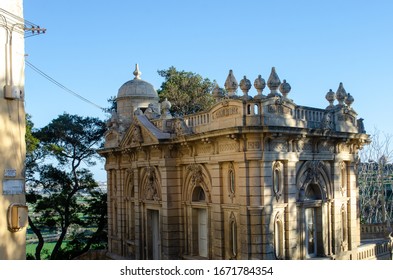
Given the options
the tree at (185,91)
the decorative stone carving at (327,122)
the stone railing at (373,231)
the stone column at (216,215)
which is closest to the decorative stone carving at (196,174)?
the stone column at (216,215)

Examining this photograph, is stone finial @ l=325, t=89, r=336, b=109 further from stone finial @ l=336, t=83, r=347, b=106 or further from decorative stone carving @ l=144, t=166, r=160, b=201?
decorative stone carving @ l=144, t=166, r=160, b=201

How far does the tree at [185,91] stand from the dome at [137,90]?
25.0ft

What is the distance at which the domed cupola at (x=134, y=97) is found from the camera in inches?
910

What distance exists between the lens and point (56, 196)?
2955 centimetres

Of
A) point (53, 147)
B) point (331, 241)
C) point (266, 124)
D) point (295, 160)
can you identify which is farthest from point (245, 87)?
point (53, 147)

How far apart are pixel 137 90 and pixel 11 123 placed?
506 inches

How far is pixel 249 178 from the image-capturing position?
1403 centimetres

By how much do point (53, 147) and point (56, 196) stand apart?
10.1ft

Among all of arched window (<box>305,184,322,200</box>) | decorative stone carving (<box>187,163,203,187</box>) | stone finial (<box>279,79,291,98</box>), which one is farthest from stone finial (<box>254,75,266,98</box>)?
arched window (<box>305,184,322,200</box>)

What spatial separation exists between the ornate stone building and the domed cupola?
11.0ft

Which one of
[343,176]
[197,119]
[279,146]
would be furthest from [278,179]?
[343,176]

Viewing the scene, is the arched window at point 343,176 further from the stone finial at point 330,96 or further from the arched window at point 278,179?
the arched window at point 278,179

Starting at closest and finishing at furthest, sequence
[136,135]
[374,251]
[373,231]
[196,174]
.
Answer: [196,174], [374,251], [136,135], [373,231]

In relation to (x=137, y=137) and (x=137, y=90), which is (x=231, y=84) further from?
(x=137, y=90)
